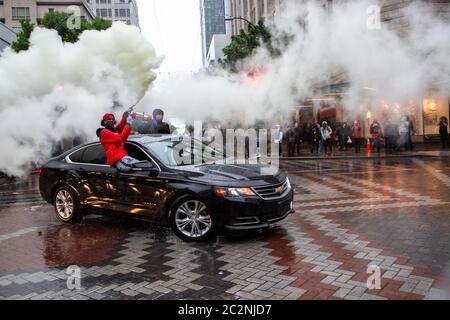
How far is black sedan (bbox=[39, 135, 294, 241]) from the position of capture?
18.6 ft

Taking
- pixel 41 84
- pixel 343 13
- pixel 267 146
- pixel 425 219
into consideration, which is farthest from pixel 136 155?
pixel 267 146

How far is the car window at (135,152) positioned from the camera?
6.66 meters

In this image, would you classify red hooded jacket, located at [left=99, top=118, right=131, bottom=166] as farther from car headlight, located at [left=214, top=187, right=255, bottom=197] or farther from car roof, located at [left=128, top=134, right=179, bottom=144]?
car headlight, located at [left=214, top=187, right=255, bottom=197]

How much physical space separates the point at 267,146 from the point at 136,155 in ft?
51.4

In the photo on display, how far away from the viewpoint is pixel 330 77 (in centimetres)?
1705

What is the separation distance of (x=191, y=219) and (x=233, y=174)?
856mm

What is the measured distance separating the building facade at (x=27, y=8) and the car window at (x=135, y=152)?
2392 inches

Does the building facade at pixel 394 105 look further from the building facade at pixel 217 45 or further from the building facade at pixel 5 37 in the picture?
the building facade at pixel 217 45

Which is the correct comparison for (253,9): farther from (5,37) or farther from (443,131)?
(443,131)

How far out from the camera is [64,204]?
7.46 m

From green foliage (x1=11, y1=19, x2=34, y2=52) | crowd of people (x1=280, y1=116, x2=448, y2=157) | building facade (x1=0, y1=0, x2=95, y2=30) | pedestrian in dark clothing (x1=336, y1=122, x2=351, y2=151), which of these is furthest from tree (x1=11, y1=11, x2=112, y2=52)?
building facade (x1=0, y1=0, x2=95, y2=30)

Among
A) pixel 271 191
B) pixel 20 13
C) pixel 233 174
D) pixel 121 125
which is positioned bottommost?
pixel 271 191

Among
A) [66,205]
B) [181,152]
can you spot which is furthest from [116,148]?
[66,205]
